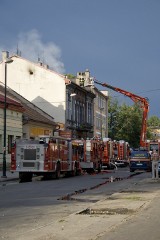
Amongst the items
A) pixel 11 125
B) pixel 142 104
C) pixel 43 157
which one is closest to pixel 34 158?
pixel 43 157

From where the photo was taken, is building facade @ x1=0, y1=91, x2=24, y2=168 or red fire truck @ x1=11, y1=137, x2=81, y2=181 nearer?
red fire truck @ x1=11, y1=137, x2=81, y2=181

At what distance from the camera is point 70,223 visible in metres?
11.2

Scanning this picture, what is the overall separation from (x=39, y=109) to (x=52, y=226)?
4467 centimetres

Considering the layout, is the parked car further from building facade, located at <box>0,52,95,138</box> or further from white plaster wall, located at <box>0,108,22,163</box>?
white plaster wall, located at <box>0,108,22,163</box>

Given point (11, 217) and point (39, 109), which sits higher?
point (39, 109)

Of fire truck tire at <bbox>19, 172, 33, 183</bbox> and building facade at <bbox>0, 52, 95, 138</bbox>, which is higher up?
building facade at <bbox>0, 52, 95, 138</bbox>

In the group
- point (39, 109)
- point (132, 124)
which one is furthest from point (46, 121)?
point (132, 124)

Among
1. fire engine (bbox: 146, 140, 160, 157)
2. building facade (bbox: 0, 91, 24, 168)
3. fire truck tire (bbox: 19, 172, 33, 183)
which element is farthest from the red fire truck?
fire engine (bbox: 146, 140, 160, 157)

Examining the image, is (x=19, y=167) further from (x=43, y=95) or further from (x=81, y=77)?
(x=81, y=77)

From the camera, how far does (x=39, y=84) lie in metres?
59.0

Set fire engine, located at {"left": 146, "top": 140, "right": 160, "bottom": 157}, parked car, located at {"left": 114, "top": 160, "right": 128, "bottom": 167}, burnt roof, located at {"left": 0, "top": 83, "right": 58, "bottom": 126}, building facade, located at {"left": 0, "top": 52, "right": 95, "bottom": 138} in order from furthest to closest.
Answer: building facade, located at {"left": 0, "top": 52, "right": 95, "bottom": 138}
parked car, located at {"left": 114, "top": 160, "right": 128, "bottom": 167}
fire engine, located at {"left": 146, "top": 140, "right": 160, "bottom": 157}
burnt roof, located at {"left": 0, "top": 83, "right": 58, "bottom": 126}

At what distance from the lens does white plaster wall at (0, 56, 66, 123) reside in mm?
58469

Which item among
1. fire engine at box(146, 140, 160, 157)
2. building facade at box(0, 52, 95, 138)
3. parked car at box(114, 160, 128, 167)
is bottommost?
parked car at box(114, 160, 128, 167)

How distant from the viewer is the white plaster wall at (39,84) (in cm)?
5847
